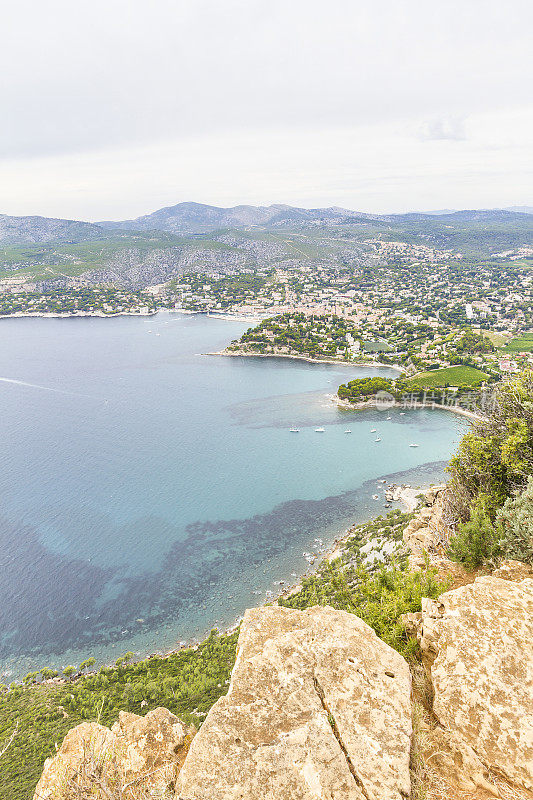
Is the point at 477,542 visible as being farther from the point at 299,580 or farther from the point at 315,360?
the point at 315,360

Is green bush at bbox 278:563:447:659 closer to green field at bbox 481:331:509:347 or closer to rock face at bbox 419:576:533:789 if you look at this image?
rock face at bbox 419:576:533:789

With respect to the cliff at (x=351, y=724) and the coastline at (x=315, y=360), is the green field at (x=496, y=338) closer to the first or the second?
the coastline at (x=315, y=360)

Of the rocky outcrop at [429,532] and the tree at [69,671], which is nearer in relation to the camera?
the rocky outcrop at [429,532]

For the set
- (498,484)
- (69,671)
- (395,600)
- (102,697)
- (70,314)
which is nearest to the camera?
(395,600)

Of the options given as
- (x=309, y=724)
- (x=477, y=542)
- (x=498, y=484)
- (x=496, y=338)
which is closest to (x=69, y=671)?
(x=477, y=542)

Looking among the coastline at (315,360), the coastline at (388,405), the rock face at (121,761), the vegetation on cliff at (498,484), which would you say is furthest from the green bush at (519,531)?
the coastline at (315,360)

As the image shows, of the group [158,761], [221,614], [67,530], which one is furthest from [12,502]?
[158,761]
